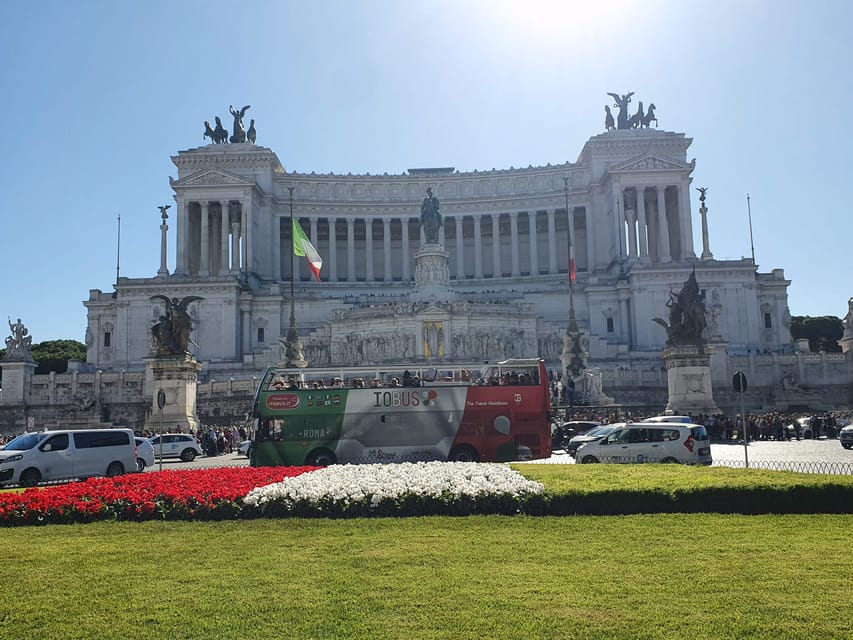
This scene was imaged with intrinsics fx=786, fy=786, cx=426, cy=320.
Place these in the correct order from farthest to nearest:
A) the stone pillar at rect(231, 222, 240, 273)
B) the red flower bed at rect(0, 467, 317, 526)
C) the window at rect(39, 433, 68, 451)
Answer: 1. the stone pillar at rect(231, 222, 240, 273)
2. the window at rect(39, 433, 68, 451)
3. the red flower bed at rect(0, 467, 317, 526)

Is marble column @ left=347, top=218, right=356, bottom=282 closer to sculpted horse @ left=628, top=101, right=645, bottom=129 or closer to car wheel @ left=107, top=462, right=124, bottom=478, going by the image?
sculpted horse @ left=628, top=101, right=645, bottom=129

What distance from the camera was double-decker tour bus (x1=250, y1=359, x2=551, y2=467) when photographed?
25.4 meters

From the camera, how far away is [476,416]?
2597cm

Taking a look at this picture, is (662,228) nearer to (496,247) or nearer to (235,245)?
(496,247)

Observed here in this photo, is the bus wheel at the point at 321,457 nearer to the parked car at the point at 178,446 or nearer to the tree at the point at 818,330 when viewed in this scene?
the parked car at the point at 178,446

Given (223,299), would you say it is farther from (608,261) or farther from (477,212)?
(608,261)

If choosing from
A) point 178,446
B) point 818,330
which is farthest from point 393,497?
point 818,330

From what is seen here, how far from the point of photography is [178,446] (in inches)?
1389

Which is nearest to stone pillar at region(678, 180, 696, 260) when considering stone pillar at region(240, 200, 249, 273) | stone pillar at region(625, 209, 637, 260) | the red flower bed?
stone pillar at region(625, 209, 637, 260)

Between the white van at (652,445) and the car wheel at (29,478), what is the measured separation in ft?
56.6

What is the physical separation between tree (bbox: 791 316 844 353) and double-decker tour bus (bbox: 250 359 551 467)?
287ft

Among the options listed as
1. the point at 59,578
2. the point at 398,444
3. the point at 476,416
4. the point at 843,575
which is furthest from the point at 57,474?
the point at 843,575

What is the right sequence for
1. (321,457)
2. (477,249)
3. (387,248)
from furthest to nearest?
1. (387,248)
2. (477,249)
3. (321,457)

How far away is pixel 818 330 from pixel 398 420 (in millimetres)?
94681
